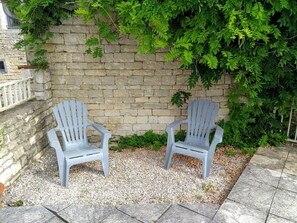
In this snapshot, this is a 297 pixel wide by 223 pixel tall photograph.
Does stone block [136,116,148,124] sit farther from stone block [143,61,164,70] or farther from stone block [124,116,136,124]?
stone block [143,61,164,70]

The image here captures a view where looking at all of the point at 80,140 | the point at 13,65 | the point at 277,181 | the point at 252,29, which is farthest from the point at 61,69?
the point at 13,65

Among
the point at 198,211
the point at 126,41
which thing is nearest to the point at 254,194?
the point at 198,211

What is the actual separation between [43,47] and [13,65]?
7052 mm

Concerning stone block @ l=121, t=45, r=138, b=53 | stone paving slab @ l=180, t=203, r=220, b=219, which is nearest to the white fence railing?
stone block @ l=121, t=45, r=138, b=53

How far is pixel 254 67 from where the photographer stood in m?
2.93

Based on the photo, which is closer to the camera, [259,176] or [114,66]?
[259,176]

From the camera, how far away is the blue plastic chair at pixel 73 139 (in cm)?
279

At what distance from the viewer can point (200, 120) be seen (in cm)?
337

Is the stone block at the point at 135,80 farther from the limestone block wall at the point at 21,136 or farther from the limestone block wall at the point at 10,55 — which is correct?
the limestone block wall at the point at 10,55

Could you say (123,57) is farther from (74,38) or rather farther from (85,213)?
(85,213)

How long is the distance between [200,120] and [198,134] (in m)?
0.21

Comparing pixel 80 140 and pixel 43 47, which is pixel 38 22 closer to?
pixel 43 47

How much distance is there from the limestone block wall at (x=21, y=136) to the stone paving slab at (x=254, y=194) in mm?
2551

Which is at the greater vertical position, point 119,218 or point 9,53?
point 9,53
